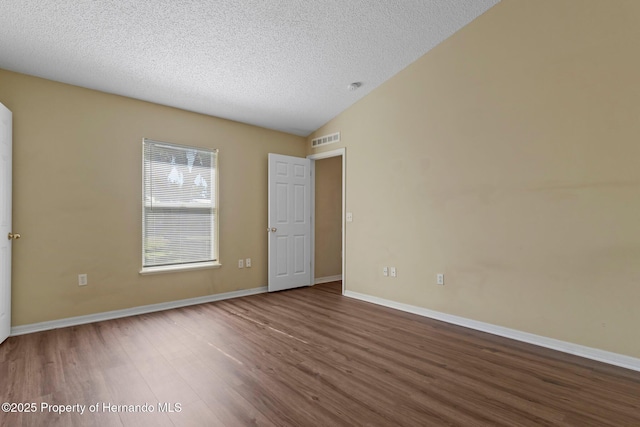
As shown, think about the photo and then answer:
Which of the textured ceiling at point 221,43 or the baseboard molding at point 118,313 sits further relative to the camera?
the baseboard molding at point 118,313

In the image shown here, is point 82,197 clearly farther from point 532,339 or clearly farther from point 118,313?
point 532,339

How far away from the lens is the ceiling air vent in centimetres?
515

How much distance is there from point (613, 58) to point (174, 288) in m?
5.26

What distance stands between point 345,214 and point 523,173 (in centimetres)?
248

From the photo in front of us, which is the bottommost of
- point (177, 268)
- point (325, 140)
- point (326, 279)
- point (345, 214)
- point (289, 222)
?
point (326, 279)

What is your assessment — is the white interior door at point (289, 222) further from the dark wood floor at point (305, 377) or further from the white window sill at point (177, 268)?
the dark wood floor at point (305, 377)

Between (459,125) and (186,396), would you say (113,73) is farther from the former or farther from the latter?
(459,125)

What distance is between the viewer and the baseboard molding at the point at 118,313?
3311mm

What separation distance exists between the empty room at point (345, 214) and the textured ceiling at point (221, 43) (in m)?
0.02

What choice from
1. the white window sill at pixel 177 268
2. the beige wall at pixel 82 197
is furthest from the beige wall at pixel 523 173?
the beige wall at pixel 82 197

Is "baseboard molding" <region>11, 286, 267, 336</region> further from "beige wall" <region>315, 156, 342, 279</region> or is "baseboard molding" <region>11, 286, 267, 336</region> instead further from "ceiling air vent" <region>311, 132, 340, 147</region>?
"ceiling air vent" <region>311, 132, 340, 147</region>

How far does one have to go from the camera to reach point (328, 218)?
6.01 m

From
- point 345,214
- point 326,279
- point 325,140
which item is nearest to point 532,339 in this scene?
point 345,214

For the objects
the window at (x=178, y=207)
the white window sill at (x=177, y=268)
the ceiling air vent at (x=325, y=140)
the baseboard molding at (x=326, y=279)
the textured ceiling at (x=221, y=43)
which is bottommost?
the baseboard molding at (x=326, y=279)
